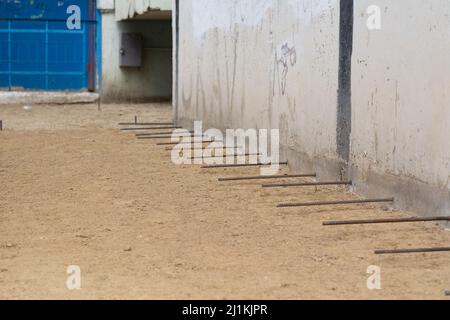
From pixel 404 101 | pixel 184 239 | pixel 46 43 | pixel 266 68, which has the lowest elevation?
pixel 184 239

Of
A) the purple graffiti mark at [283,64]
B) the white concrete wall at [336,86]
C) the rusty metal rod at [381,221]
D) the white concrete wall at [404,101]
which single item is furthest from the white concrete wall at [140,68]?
the rusty metal rod at [381,221]

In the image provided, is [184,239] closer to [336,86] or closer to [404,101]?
[404,101]

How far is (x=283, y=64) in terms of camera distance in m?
7.64

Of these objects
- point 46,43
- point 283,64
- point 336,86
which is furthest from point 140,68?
point 336,86

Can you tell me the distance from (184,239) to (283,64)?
10.4 ft

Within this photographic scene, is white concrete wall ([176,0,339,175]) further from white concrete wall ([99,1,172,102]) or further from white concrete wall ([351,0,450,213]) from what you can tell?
white concrete wall ([99,1,172,102])

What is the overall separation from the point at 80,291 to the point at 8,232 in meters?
1.50

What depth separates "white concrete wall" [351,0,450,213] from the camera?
16.5ft

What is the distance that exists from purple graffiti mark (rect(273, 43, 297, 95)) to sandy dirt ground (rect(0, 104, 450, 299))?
0.92 meters

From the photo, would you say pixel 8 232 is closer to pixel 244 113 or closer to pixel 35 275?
pixel 35 275

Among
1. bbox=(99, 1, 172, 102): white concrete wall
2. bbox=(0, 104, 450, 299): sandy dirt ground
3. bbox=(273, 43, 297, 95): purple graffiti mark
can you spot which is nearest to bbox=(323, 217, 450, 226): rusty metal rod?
bbox=(0, 104, 450, 299): sandy dirt ground

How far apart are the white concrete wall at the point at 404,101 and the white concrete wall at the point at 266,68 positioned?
20.6 inches

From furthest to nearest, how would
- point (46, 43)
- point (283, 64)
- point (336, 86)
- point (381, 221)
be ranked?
point (46, 43), point (283, 64), point (336, 86), point (381, 221)

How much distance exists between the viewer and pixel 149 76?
16219mm
